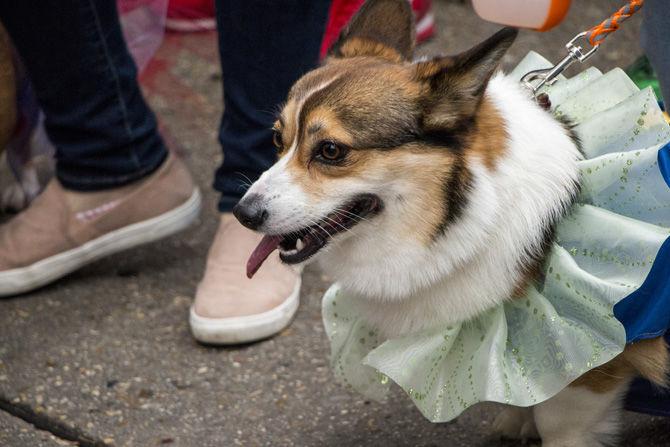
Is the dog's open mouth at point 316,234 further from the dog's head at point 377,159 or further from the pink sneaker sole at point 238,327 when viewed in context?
the pink sneaker sole at point 238,327

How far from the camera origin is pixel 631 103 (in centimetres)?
194

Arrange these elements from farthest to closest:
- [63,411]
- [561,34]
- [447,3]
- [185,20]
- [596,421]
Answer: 1. [447,3]
2. [561,34]
3. [185,20]
4. [63,411]
5. [596,421]

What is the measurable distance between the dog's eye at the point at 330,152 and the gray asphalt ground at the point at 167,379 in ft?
2.53

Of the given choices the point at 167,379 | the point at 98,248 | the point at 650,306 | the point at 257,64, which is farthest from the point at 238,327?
the point at 650,306

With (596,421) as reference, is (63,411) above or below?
below

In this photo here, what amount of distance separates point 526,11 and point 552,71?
0.15 metres

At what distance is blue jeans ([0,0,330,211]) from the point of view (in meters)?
2.60

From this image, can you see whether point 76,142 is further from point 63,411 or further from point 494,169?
point 494,169

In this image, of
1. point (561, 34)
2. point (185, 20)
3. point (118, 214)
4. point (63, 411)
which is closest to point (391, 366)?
point (63, 411)

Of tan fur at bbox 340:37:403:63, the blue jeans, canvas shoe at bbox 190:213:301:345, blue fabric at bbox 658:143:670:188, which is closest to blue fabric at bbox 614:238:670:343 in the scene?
blue fabric at bbox 658:143:670:188

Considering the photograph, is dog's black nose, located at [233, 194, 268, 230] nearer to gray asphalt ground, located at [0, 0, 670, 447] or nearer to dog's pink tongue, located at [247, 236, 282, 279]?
dog's pink tongue, located at [247, 236, 282, 279]

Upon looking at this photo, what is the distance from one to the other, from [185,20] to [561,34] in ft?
5.84

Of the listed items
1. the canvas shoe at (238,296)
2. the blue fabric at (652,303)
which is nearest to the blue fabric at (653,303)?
the blue fabric at (652,303)

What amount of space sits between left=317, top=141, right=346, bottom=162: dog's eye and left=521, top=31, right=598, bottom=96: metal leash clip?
0.45 m
